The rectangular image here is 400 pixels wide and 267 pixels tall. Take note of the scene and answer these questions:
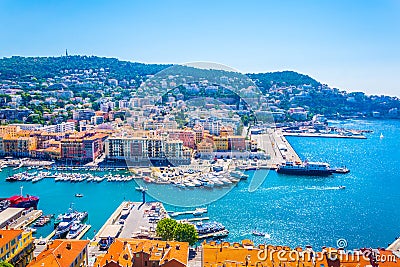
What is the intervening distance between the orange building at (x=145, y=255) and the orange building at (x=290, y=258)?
0.80ft

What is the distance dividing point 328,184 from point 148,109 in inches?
174

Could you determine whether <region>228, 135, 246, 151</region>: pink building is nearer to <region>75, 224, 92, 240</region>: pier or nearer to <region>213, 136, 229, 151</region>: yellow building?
<region>213, 136, 229, 151</region>: yellow building

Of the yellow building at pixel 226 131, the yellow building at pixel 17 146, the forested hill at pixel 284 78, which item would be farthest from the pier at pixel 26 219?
the forested hill at pixel 284 78

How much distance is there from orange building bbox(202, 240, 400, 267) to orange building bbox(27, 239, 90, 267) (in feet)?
3.75

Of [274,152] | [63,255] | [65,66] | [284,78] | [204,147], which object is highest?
[65,66]

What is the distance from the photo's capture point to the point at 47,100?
2084 cm

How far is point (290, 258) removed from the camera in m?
3.50

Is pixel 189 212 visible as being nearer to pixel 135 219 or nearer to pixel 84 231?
pixel 135 219

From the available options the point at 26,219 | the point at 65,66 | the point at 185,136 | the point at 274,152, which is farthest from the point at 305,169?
the point at 65,66

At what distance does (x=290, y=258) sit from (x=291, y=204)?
13.5 feet

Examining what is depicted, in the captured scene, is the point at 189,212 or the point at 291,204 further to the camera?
the point at 291,204

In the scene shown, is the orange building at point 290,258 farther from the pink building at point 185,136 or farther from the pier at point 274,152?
the pier at point 274,152

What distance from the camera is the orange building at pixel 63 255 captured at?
Answer: 3453 mm

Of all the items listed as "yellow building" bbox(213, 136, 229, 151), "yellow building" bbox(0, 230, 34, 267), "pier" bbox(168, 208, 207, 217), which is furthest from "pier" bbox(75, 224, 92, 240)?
"yellow building" bbox(213, 136, 229, 151)
